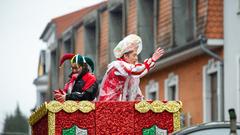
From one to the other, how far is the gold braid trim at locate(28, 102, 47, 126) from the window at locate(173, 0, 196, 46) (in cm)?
2340

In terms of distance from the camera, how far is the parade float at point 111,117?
16.4 metres

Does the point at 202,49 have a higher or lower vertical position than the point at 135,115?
Result: higher

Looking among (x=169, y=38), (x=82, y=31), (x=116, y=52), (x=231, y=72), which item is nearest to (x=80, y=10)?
(x=82, y=31)

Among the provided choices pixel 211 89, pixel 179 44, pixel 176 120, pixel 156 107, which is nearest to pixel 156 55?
pixel 156 107

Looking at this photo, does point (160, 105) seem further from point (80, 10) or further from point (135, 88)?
point (80, 10)

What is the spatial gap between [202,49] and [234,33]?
1.52 metres

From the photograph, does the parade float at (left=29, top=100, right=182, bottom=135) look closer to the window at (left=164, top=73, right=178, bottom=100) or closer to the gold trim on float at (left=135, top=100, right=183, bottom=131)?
the gold trim on float at (left=135, top=100, right=183, bottom=131)

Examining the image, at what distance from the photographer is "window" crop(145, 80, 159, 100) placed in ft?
149

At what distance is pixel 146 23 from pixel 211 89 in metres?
7.13

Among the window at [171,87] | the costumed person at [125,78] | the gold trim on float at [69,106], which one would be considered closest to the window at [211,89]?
the window at [171,87]

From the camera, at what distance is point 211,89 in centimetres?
3959

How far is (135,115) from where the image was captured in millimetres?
16547

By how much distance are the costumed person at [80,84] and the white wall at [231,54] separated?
19.6m

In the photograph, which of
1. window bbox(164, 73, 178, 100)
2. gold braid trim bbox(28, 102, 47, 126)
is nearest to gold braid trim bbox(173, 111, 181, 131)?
gold braid trim bbox(28, 102, 47, 126)
